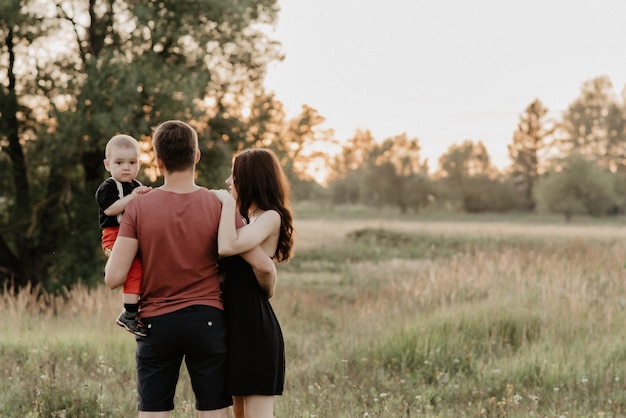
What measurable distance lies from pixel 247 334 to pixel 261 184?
2.40ft

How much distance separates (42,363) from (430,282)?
18.1 feet

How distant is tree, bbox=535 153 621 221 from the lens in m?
56.0

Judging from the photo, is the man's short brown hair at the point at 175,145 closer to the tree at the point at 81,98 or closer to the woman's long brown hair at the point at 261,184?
the woman's long brown hair at the point at 261,184

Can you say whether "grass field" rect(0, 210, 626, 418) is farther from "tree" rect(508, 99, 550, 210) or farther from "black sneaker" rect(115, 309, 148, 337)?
"tree" rect(508, 99, 550, 210)

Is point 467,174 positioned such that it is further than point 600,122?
Yes

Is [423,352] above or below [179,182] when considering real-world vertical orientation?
below

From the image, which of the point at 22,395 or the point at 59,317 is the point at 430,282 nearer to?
the point at 59,317

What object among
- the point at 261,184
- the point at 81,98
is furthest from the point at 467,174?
the point at 261,184

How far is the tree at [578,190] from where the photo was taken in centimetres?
5600

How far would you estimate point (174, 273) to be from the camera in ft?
11.0

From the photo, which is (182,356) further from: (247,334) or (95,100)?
(95,100)

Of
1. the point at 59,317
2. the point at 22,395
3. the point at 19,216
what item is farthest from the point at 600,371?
the point at 19,216

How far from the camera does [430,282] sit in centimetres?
1035

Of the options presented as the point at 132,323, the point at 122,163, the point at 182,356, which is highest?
the point at 122,163
